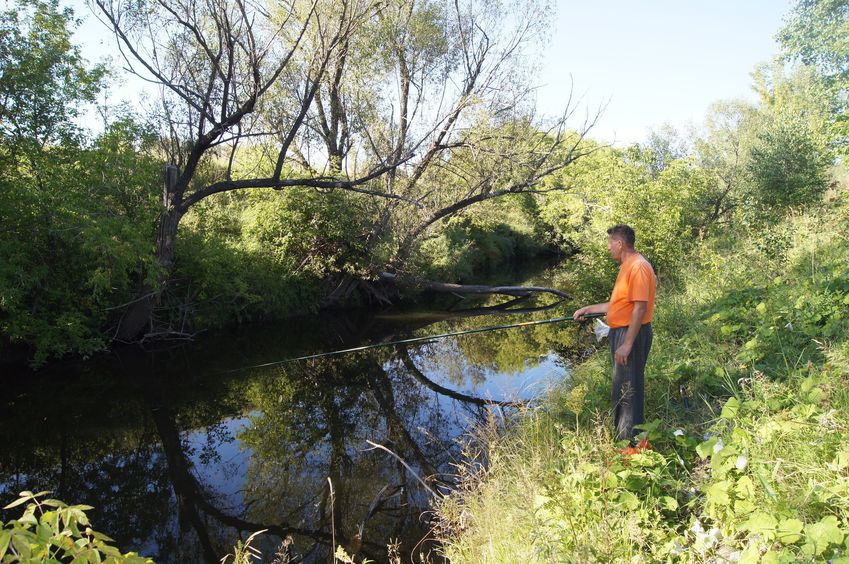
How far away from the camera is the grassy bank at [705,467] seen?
8.32 feet

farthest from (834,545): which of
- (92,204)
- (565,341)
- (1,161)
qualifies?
(1,161)

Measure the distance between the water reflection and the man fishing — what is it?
1.44 m

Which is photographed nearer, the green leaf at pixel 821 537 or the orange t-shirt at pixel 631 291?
the green leaf at pixel 821 537

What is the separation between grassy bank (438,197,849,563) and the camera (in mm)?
2535

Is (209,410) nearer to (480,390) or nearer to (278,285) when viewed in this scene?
(480,390)

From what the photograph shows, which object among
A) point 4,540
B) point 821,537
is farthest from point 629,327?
point 4,540

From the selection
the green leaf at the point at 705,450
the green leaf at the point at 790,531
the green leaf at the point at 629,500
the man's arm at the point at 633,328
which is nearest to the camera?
the green leaf at the point at 790,531

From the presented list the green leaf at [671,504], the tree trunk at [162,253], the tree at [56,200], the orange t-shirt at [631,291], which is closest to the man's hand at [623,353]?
the orange t-shirt at [631,291]

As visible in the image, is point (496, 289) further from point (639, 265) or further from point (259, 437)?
point (639, 265)

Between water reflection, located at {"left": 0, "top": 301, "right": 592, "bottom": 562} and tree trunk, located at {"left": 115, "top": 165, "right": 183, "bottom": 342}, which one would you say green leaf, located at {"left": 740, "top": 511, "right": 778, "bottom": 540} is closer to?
water reflection, located at {"left": 0, "top": 301, "right": 592, "bottom": 562}

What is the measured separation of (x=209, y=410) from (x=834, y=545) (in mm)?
7998

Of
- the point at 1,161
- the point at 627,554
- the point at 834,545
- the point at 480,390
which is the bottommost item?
the point at 480,390

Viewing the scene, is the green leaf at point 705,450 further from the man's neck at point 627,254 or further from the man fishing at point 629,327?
the man's neck at point 627,254

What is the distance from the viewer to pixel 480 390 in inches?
349
